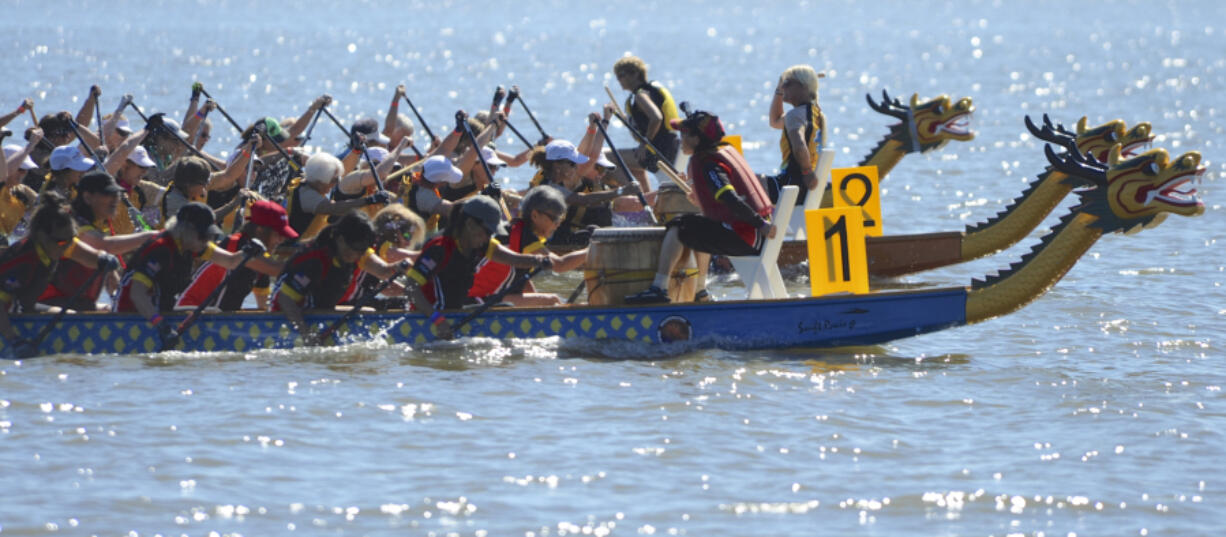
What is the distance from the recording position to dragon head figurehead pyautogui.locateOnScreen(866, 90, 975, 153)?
18.4 meters

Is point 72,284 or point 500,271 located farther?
point 500,271

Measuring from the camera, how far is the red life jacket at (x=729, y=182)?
12.1m

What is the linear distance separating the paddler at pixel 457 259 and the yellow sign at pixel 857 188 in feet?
13.2

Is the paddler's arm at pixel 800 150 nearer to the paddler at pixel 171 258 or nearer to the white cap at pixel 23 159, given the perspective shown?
the paddler at pixel 171 258

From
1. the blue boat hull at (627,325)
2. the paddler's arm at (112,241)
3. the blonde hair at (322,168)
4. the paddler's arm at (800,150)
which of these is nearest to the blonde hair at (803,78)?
the paddler's arm at (800,150)

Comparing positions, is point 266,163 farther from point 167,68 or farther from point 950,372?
point 167,68

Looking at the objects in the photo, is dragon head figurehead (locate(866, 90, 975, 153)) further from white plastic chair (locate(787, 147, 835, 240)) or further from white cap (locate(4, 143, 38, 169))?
white cap (locate(4, 143, 38, 169))

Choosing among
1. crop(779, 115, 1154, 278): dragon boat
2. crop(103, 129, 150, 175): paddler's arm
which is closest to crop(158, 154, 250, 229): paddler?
crop(103, 129, 150, 175): paddler's arm

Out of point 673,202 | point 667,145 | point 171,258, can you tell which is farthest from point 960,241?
point 171,258

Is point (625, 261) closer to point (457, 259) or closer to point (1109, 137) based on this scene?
point (457, 259)

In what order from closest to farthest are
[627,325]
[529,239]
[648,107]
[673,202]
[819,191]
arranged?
[627,325] → [529,239] → [819,191] → [673,202] → [648,107]

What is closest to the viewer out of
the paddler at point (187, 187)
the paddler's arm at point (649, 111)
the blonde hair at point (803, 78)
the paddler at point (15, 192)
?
the paddler at point (187, 187)

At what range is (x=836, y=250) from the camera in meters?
12.2

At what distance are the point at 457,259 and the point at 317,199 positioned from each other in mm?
2066
